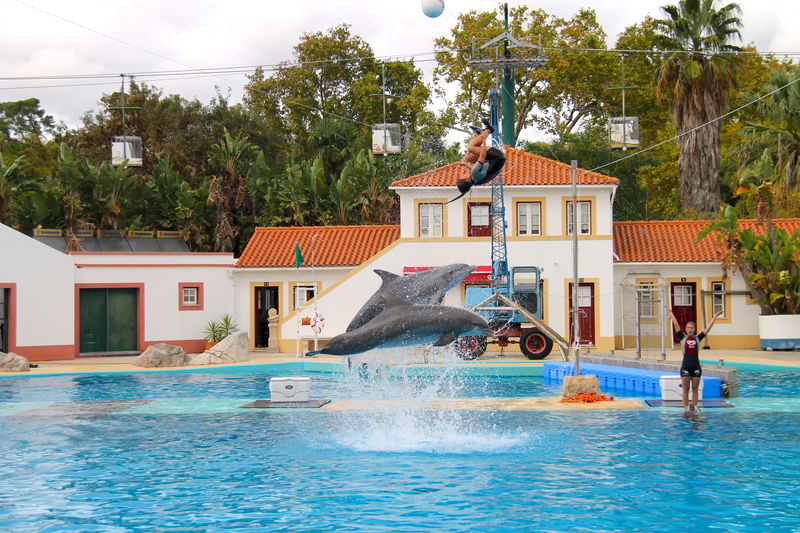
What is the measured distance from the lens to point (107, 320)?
32250 millimetres

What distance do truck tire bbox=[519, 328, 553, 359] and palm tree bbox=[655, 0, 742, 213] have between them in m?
16.0

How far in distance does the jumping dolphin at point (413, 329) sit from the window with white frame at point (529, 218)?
19.9 m

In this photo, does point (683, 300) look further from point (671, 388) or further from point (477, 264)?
point (671, 388)

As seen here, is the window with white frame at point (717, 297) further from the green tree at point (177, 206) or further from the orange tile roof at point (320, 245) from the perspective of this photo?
the green tree at point (177, 206)

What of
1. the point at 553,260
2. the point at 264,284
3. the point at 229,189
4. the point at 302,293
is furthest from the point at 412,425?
the point at 229,189

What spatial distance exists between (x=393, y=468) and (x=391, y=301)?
2356mm

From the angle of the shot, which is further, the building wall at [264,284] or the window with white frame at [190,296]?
the building wall at [264,284]

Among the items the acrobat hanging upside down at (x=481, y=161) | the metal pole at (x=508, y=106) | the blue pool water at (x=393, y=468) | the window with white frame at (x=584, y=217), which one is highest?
the metal pole at (x=508, y=106)

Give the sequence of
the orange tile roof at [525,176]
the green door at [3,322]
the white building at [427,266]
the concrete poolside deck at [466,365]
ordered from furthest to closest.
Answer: the orange tile roof at [525,176] → the white building at [427,266] → the green door at [3,322] → the concrete poolside deck at [466,365]

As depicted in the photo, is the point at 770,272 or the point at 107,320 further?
the point at 107,320

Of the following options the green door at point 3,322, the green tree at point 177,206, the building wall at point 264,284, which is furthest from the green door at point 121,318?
the green tree at point 177,206

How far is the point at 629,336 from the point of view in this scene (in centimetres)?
3294

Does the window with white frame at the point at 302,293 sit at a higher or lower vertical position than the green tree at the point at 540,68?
lower

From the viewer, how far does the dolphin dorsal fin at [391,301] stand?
12844 millimetres
